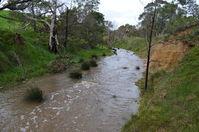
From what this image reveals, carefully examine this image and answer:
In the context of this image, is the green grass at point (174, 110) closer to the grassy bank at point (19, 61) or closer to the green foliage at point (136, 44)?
the grassy bank at point (19, 61)

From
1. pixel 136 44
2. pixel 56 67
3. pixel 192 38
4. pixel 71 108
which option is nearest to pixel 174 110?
pixel 71 108

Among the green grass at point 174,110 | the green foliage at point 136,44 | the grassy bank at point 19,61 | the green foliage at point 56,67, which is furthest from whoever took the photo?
the green foliage at point 136,44

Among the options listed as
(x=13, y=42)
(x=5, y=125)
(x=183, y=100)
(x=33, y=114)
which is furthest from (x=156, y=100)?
(x=13, y=42)

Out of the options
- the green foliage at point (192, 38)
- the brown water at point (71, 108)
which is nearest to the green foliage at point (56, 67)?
the brown water at point (71, 108)

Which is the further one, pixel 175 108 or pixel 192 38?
pixel 192 38

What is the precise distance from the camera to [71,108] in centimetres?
980

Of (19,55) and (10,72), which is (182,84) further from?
(19,55)

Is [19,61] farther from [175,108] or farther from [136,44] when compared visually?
[136,44]

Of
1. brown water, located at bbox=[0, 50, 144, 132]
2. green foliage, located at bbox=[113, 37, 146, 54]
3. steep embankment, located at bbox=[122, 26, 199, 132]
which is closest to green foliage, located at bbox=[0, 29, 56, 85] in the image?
Result: brown water, located at bbox=[0, 50, 144, 132]

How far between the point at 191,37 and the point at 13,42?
1462 centimetres

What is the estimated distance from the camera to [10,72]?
571 inches

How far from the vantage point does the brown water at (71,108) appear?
7.88m

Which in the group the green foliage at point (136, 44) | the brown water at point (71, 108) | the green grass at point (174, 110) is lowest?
the brown water at point (71, 108)

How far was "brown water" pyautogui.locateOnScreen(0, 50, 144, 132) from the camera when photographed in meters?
7.88
